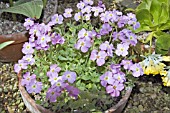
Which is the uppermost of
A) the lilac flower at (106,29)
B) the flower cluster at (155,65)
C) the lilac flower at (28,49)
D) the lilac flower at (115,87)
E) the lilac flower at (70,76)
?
the lilac flower at (106,29)

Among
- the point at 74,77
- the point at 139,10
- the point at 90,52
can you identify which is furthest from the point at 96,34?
the point at 139,10

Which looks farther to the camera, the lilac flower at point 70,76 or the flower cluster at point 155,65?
the flower cluster at point 155,65

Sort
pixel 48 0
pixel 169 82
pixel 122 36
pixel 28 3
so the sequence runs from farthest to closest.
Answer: pixel 48 0, pixel 28 3, pixel 169 82, pixel 122 36

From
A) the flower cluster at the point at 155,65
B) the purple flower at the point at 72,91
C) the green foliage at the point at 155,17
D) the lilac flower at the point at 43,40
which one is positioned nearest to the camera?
the purple flower at the point at 72,91

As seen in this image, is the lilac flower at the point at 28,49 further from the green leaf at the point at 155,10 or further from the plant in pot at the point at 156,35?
the green leaf at the point at 155,10

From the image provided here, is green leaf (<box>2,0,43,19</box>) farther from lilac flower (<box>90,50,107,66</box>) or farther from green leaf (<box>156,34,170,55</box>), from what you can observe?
green leaf (<box>156,34,170,55</box>)

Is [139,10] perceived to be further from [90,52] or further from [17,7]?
[17,7]

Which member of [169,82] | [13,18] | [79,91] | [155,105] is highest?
[13,18]

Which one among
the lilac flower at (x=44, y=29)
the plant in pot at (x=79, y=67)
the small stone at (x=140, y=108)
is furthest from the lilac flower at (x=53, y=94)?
the small stone at (x=140, y=108)
